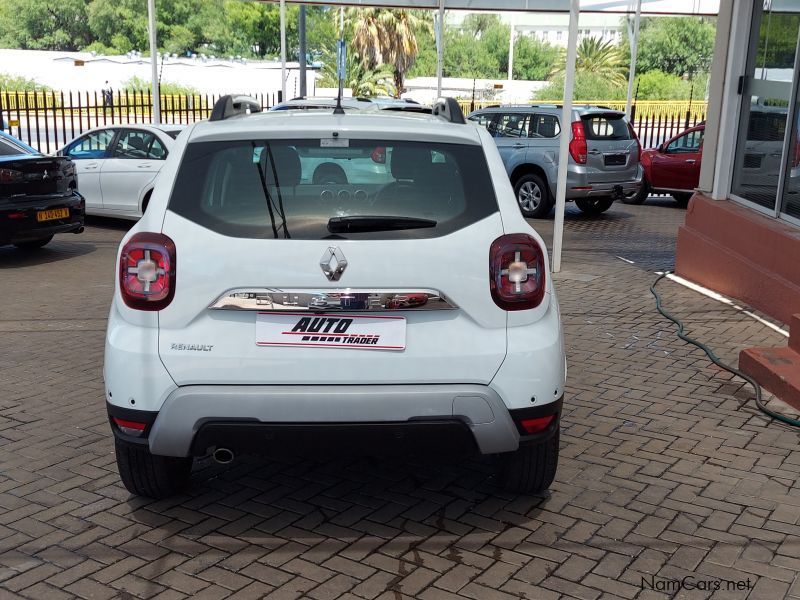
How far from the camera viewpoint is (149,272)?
3.58 m

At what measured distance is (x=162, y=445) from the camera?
3.57 metres

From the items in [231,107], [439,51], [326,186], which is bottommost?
[326,186]

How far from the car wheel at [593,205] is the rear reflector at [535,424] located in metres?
12.6

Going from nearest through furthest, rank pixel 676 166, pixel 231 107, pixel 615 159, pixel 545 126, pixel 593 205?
pixel 231 107, pixel 615 159, pixel 545 126, pixel 593 205, pixel 676 166

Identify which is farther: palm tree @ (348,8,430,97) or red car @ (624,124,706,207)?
palm tree @ (348,8,430,97)

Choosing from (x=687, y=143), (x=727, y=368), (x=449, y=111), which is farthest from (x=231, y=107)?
(x=687, y=143)

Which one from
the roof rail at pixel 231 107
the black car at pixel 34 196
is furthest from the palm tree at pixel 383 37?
the roof rail at pixel 231 107

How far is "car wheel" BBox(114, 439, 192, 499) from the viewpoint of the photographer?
3980mm

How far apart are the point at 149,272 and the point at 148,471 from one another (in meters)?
0.98

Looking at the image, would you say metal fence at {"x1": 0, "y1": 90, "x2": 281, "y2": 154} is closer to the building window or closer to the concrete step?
the building window

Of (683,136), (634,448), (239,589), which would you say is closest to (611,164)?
(683,136)

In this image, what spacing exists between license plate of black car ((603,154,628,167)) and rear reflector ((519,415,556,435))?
465 inches

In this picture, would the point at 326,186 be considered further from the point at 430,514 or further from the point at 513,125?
the point at 513,125

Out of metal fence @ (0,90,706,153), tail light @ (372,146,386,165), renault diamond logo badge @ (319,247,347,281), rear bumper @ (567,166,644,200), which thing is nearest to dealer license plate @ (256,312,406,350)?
renault diamond logo badge @ (319,247,347,281)
